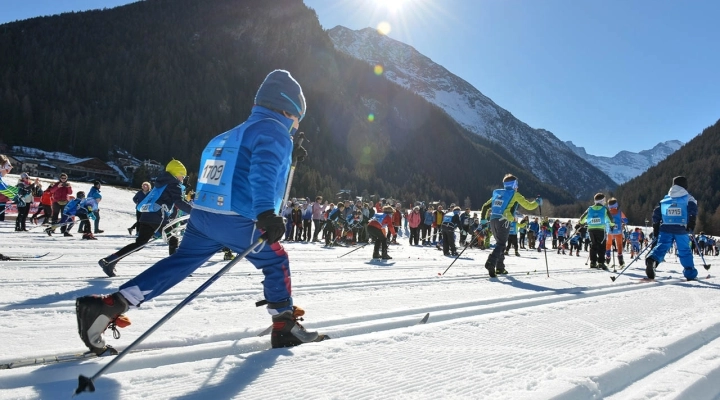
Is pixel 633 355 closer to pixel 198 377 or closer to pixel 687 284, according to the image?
pixel 198 377

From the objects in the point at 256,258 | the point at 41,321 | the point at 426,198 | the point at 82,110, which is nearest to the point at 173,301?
the point at 41,321

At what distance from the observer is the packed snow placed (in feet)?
6.70

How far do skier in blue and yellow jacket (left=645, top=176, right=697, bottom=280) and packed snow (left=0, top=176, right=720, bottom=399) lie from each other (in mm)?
2815

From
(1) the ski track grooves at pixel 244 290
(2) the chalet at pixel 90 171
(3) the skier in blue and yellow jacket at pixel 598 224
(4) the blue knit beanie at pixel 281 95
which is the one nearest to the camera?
(4) the blue knit beanie at pixel 281 95

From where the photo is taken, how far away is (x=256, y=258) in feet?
8.35

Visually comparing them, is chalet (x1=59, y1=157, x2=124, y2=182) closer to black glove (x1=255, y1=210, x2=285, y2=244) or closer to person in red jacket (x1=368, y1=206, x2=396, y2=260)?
person in red jacket (x1=368, y1=206, x2=396, y2=260)

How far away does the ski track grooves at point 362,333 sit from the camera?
217cm

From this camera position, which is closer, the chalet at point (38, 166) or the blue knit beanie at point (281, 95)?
the blue knit beanie at point (281, 95)

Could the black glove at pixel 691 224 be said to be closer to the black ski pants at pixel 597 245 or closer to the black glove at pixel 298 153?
the black ski pants at pixel 597 245

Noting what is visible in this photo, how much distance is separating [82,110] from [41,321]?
9819 centimetres

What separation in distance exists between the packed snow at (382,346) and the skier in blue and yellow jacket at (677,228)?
2.81m

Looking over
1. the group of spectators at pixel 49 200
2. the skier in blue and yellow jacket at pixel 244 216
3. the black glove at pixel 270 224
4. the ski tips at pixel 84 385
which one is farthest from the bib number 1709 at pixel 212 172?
the group of spectators at pixel 49 200

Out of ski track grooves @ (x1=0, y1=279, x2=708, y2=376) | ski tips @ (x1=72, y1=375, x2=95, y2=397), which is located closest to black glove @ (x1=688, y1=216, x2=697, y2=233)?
ski track grooves @ (x1=0, y1=279, x2=708, y2=376)

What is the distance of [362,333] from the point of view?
3100mm
